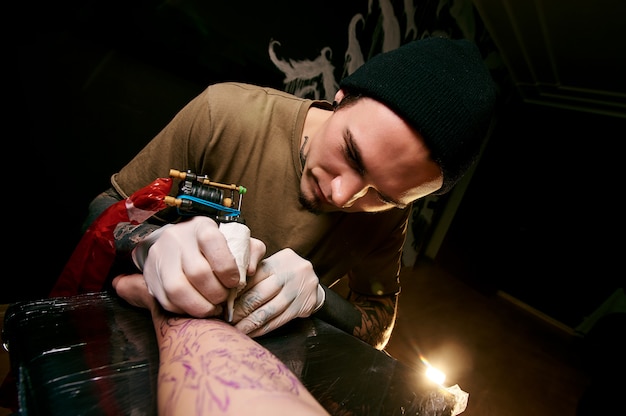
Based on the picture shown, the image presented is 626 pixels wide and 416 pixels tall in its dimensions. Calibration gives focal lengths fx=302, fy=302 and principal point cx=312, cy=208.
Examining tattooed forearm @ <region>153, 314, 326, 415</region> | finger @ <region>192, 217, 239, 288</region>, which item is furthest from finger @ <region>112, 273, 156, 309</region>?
finger @ <region>192, 217, 239, 288</region>

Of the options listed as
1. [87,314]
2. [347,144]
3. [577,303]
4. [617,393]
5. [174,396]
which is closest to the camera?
[174,396]

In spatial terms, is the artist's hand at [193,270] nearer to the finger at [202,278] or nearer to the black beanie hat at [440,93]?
the finger at [202,278]

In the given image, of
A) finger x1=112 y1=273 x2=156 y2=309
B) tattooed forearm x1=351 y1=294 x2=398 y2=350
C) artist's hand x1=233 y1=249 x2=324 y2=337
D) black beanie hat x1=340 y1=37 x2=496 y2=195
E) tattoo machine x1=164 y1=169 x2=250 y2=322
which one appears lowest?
tattooed forearm x1=351 y1=294 x2=398 y2=350

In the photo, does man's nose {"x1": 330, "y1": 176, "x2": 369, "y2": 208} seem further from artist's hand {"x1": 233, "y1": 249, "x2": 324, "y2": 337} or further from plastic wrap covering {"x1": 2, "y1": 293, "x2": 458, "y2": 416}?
plastic wrap covering {"x1": 2, "y1": 293, "x2": 458, "y2": 416}

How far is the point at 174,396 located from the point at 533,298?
6.67 m

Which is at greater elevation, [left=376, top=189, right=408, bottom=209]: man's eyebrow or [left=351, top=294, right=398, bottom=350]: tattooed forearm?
[left=376, top=189, right=408, bottom=209]: man's eyebrow

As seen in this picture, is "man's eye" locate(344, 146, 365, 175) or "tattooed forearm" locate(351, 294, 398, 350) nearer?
"man's eye" locate(344, 146, 365, 175)

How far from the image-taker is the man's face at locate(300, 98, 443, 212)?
0.96 meters

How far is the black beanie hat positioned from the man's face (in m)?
0.04

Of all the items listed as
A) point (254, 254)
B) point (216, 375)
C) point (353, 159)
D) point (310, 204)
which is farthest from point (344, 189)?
point (216, 375)

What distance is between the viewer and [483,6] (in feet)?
11.6

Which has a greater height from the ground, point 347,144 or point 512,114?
point 512,114

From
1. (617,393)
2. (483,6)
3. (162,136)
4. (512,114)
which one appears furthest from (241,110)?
(512,114)

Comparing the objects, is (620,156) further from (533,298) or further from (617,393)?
(617,393)
